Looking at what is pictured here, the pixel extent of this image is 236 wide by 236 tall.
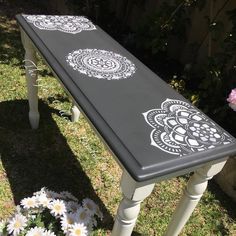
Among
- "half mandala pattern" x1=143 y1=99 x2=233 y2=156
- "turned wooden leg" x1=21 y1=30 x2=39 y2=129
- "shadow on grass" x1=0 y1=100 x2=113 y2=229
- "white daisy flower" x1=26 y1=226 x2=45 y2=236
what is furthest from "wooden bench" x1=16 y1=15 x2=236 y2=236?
"shadow on grass" x1=0 y1=100 x2=113 y2=229

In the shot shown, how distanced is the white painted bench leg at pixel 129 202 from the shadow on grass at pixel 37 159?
0.70 meters

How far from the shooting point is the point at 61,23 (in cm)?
245

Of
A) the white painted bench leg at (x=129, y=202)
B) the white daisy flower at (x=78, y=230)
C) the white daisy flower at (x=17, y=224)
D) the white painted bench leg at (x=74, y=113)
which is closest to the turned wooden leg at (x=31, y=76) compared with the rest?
the white painted bench leg at (x=74, y=113)

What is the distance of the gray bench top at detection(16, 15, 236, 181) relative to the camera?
1.40m

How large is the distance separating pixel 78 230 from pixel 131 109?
674 mm

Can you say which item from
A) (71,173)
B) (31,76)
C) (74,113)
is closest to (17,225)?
(71,173)

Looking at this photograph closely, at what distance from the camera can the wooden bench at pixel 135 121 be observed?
4.57 feet

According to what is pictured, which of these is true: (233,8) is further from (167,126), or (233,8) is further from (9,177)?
(9,177)

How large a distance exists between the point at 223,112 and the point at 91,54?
1296 millimetres

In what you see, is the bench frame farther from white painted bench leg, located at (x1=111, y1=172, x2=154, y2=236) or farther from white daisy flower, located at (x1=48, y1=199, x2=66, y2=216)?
white daisy flower, located at (x1=48, y1=199, x2=66, y2=216)

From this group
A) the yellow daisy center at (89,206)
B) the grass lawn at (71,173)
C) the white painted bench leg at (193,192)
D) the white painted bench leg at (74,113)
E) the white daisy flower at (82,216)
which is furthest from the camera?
the white painted bench leg at (74,113)

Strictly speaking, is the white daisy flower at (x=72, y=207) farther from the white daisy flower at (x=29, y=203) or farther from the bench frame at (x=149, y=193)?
the bench frame at (x=149, y=193)

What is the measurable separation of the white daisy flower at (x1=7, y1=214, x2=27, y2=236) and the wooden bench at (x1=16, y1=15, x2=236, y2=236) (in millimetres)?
510

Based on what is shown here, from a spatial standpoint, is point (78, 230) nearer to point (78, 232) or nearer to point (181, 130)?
point (78, 232)
